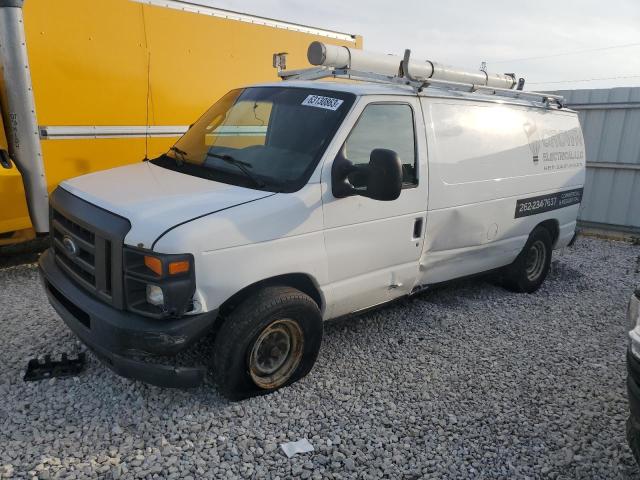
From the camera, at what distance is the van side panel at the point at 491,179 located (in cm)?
431

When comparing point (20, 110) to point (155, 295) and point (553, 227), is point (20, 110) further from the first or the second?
point (553, 227)

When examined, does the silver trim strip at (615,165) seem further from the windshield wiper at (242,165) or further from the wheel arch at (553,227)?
the windshield wiper at (242,165)

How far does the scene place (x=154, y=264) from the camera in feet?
9.21

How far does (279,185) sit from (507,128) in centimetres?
278

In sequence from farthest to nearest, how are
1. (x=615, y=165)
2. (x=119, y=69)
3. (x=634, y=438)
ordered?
(x=615, y=165)
(x=119, y=69)
(x=634, y=438)

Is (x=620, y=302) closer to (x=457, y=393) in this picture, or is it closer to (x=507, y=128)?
(x=507, y=128)

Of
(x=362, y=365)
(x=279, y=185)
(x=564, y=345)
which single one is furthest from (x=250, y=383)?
(x=564, y=345)

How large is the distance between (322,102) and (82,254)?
1.96 m

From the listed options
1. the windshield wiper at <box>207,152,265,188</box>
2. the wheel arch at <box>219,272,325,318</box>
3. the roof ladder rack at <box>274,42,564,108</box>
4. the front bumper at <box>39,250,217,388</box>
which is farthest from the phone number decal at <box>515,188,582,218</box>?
the front bumper at <box>39,250,217,388</box>

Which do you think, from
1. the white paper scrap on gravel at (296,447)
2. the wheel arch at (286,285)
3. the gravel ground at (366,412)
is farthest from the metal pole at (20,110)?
the white paper scrap on gravel at (296,447)

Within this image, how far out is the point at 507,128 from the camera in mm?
5008

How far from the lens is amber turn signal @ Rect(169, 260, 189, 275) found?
280 centimetres

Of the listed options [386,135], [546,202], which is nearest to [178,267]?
[386,135]

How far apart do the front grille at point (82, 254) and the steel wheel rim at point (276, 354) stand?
1.01 m
